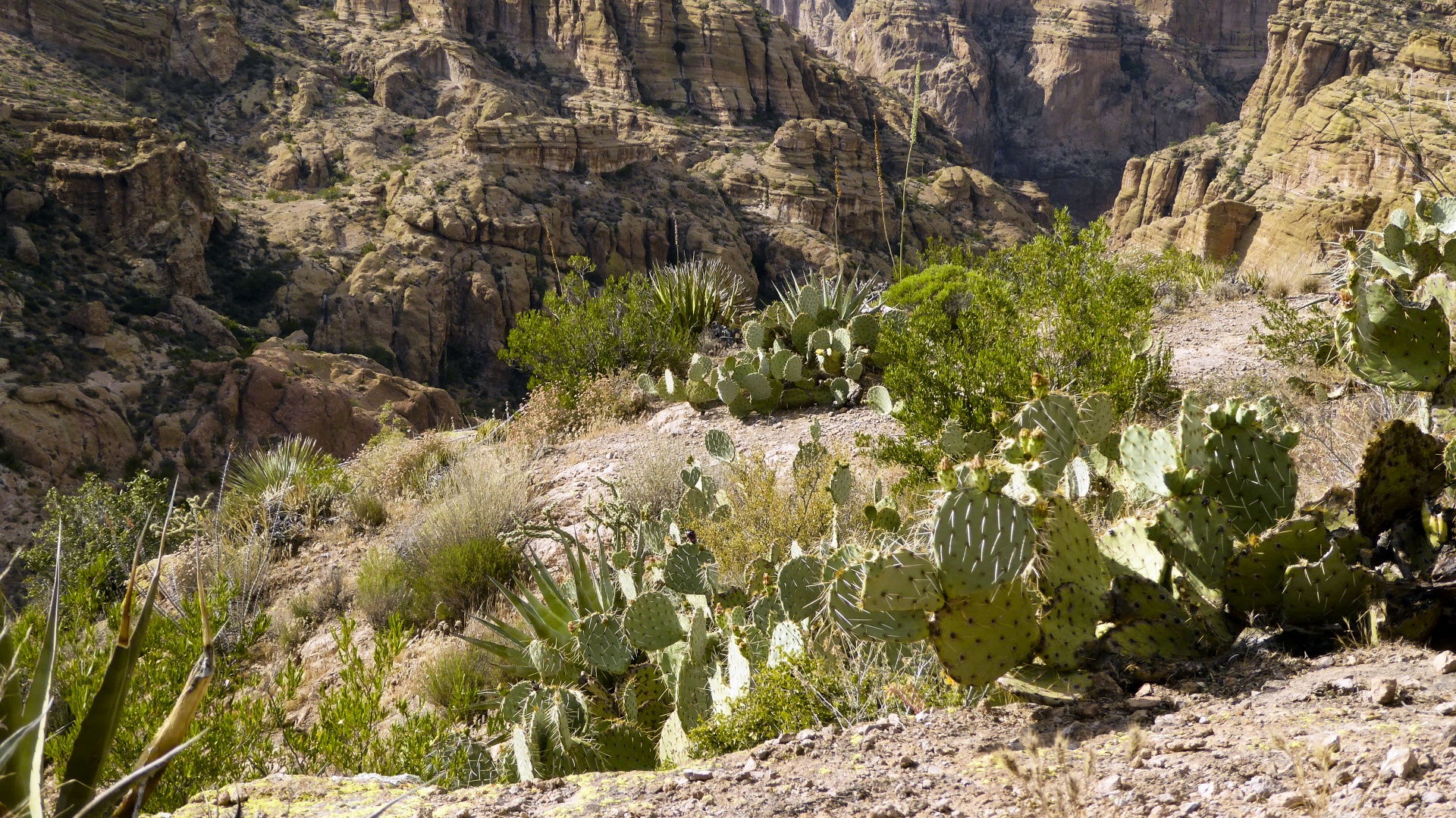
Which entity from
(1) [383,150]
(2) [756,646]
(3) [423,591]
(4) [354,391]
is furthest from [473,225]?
(2) [756,646]

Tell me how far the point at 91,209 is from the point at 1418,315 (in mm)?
32462

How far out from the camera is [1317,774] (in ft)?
5.53

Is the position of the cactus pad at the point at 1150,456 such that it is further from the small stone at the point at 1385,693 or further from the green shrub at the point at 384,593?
the green shrub at the point at 384,593

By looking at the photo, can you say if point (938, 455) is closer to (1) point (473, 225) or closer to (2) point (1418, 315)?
(2) point (1418, 315)

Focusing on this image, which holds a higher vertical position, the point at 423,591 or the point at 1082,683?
the point at 1082,683

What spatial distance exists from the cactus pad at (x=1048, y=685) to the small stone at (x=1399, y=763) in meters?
0.74

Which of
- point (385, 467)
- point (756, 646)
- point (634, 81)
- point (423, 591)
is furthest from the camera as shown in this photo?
point (634, 81)

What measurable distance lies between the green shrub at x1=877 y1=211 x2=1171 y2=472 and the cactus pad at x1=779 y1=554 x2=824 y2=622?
1.85 meters

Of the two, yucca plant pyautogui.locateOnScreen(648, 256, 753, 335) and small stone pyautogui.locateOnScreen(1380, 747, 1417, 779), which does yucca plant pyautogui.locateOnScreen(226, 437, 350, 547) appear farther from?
small stone pyautogui.locateOnScreen(1380, 747, 1417, 779)

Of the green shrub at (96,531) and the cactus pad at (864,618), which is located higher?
the cactus pad at (864,618)

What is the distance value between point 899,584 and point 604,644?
1.70m

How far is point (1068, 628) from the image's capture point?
8.22ft

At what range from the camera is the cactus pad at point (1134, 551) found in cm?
270

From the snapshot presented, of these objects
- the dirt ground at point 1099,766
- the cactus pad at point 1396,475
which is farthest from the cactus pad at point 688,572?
the cactus pad at point 1396,475
